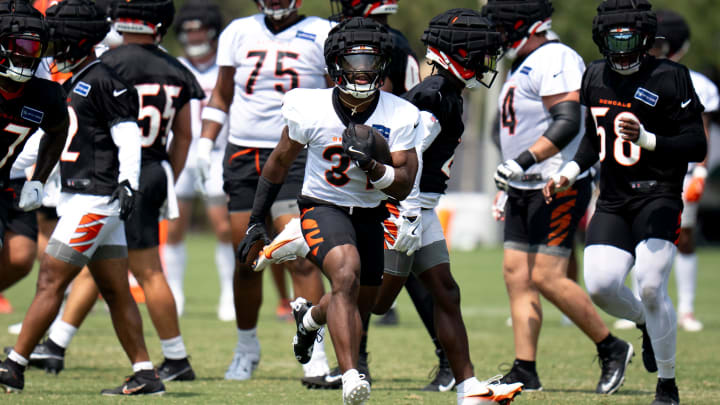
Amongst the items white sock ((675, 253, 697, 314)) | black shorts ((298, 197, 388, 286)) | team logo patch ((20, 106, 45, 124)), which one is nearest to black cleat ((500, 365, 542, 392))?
black shorts ((298, 197, 388, 286))

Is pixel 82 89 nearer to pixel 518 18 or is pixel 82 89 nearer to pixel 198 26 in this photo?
pixel 518 18

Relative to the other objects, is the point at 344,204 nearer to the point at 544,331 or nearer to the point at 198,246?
the point at 544,331

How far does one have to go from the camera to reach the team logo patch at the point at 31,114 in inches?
235

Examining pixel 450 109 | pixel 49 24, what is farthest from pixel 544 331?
pixel 49 24

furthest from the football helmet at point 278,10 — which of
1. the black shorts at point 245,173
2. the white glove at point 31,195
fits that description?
the white glove at point 31,195

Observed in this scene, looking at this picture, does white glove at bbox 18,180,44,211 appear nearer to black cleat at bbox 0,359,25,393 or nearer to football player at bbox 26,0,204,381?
football player at bbox 26,0,204,381

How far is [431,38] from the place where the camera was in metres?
6.18

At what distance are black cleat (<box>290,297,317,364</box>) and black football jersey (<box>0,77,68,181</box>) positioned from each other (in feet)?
5.51

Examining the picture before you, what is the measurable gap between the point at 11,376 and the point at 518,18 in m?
3.80

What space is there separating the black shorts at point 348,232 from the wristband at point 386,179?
0.93 feet

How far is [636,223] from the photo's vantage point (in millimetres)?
6098

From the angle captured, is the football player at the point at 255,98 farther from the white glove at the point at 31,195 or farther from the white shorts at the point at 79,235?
the white glove at the point at 31,195

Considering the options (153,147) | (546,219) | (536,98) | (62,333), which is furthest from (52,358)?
(536,98)

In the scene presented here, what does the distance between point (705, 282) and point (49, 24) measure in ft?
41.5
